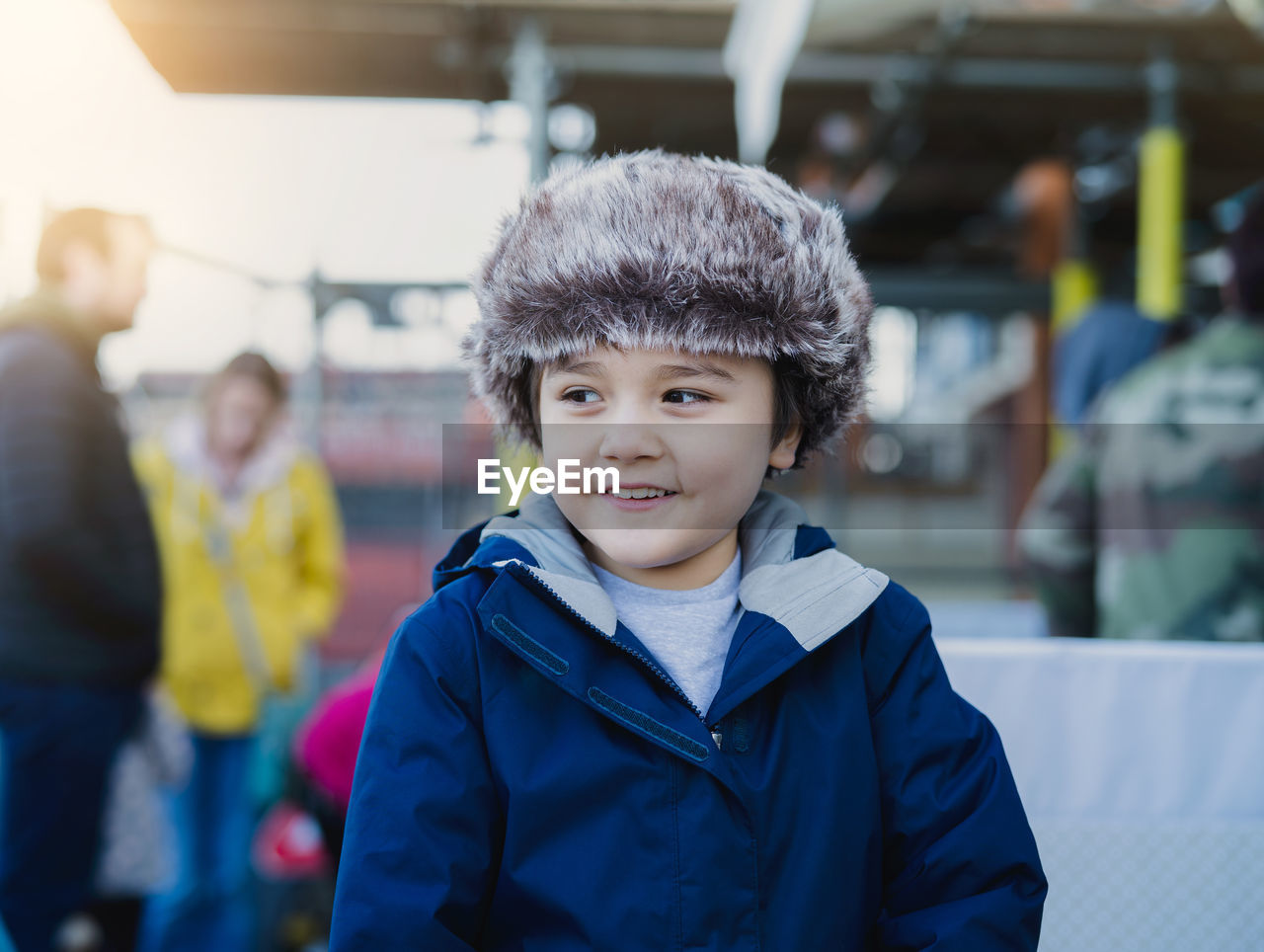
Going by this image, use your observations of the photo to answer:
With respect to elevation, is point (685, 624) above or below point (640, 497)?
below

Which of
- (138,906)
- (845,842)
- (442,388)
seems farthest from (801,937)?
(442,388)

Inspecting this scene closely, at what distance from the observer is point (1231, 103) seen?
544 centimetres

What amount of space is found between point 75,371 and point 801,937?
2.00 m

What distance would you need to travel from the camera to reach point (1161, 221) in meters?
5.19

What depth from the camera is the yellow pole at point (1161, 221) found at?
198 inches

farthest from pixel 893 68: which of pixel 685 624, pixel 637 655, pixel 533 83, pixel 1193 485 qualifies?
pixel 637 655

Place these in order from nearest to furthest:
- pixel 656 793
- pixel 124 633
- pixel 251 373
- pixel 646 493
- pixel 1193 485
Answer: pixel 656 793 → pixel 646 493 → pixel 1193 485 → pixel 124 633 → pixel 251 373

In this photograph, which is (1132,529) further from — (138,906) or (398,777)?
(138,906)

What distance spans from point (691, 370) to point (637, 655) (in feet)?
0.99

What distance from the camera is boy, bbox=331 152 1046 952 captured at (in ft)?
2.98

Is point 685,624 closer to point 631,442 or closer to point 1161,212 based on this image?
point 631,442

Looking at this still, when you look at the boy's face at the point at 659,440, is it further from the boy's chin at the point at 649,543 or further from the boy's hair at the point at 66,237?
the boy's hair at the point at 66,237

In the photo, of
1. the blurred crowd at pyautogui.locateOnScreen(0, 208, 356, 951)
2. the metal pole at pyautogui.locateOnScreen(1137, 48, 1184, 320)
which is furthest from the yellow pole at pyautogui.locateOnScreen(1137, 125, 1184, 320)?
the blurred crowd at pyautogui.locateOnScreen(0, 208, 356, 951)

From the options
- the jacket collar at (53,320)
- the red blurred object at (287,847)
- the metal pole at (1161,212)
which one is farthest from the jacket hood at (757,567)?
the metal pole at (1161,212)
